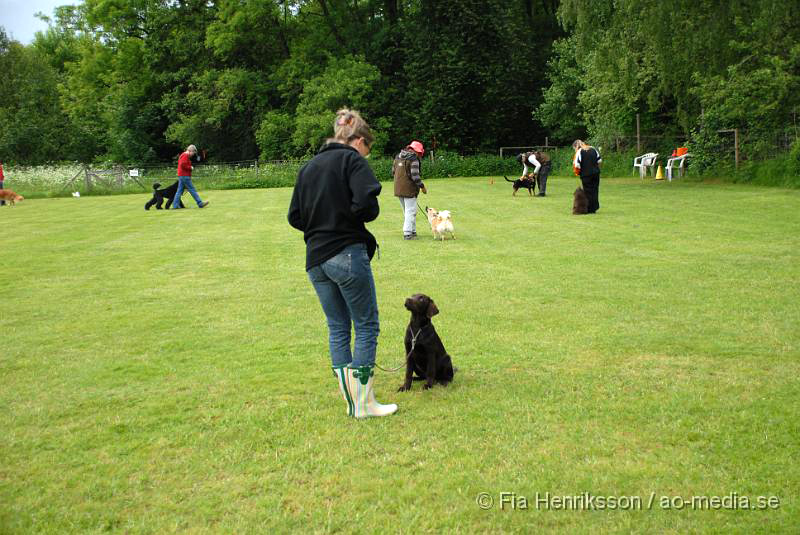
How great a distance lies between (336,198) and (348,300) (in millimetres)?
672

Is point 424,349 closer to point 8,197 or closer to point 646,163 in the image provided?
point 8,197

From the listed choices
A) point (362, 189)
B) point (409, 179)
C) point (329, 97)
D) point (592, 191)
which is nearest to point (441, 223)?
point (409, 179)

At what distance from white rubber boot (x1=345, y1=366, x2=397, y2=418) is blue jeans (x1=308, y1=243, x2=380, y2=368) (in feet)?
0.19

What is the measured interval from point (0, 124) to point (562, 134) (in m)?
40.6

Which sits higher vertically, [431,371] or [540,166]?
[540,166]

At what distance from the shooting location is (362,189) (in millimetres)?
4395

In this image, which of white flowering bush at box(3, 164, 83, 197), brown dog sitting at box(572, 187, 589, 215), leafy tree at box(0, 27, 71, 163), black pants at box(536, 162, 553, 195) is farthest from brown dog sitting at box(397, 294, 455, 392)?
leafy tree at box(0, 27, 71, 163)

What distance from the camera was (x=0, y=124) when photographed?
171ft

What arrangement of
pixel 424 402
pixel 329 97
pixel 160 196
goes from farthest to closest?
pixel 329 97 < pixel 160 196 < pixel 424 402

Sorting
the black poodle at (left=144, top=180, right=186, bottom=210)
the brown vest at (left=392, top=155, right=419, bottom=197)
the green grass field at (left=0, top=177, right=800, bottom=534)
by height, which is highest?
the brown vest at (left=392, top=155, right=419, bottom=197)

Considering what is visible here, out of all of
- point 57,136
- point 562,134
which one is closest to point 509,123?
point 562,134

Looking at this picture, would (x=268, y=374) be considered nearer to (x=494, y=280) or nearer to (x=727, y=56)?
(x=494, y=280)

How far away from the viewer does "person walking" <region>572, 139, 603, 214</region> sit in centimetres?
1641

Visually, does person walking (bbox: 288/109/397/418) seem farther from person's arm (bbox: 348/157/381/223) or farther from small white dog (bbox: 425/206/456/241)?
small white dog (bbox: 425/206/456/241)
